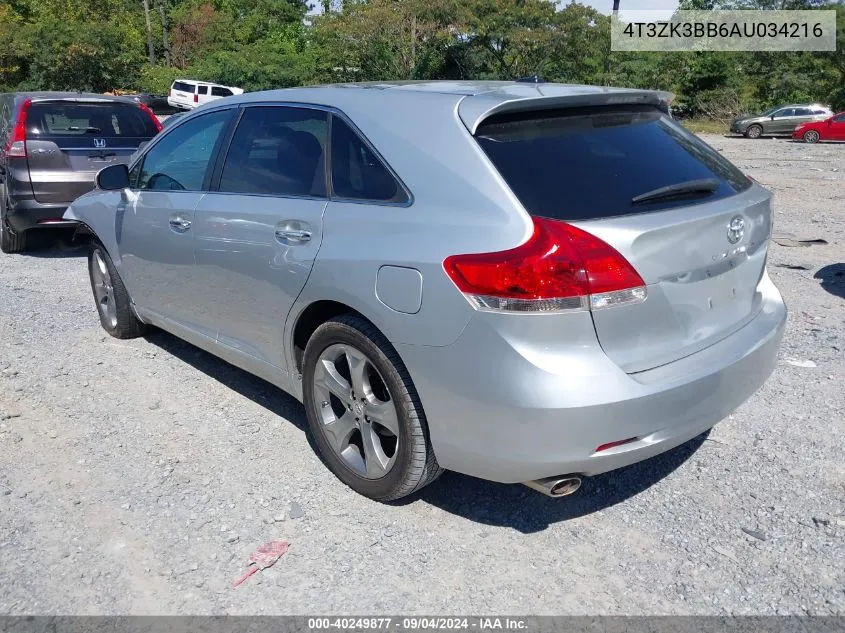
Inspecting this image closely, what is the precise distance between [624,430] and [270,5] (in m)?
61.7

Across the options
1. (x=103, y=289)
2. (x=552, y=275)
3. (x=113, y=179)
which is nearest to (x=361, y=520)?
(x=552, y=275)

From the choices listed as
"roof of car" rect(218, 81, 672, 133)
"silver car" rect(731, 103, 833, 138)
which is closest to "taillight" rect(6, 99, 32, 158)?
"roof of car" rect(218, 81, 672, 133)

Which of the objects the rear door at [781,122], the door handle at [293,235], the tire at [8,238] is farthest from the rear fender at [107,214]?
the rear door at [781,122]

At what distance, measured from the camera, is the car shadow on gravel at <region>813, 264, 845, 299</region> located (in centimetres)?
649

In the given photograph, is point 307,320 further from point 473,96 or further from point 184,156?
point 184,156

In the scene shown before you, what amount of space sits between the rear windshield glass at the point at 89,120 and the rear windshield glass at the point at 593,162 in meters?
6.50

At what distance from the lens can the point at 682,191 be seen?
2.99 metres

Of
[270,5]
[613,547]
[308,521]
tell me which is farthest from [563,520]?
[270,5]

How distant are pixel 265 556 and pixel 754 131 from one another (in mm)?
33658

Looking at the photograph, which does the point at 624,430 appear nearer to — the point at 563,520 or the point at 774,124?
the point at 563,520

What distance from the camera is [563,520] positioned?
3268mm

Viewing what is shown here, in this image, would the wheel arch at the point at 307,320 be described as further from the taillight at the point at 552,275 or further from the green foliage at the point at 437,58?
the green foliage at the point at 437,58

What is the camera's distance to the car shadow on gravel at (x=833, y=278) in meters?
6.49

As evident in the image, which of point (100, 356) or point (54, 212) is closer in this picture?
point (100, 356)
